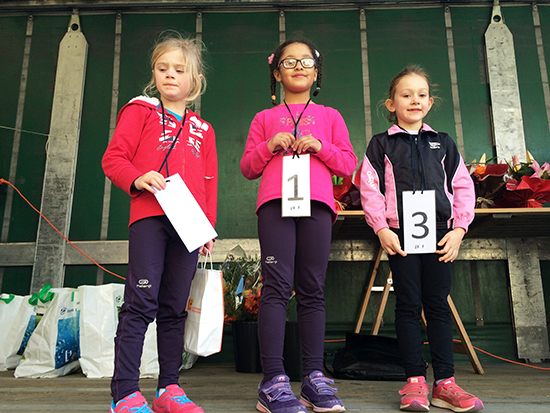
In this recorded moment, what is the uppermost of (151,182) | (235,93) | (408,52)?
(408,52)

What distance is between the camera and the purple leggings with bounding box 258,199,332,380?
1399 millimetres

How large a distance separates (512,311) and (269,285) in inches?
87.4

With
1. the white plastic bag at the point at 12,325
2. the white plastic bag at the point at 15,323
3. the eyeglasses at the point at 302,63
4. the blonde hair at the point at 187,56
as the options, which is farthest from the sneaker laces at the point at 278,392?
the white plastic bag at the point at 12,325

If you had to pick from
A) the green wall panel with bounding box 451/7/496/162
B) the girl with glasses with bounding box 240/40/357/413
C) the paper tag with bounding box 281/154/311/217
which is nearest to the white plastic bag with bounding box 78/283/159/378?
the girl with glasses with bounding box 240/40/357/413

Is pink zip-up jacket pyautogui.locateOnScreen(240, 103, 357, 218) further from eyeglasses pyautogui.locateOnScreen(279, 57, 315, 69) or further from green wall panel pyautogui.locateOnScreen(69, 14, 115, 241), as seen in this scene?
green wall panel pyautogui.locateOnScreen(69, 14, 115, 241)

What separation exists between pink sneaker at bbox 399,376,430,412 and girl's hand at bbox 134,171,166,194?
988mm

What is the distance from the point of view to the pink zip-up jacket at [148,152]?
1360 mm

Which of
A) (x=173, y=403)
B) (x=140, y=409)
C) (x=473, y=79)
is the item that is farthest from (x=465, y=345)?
(x=473, y=79)

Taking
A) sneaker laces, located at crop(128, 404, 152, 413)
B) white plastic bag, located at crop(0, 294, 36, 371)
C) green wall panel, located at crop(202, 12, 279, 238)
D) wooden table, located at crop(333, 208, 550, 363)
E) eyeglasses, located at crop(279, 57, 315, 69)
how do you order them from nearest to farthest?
1. sneaker laces, located at crop(128, 404, 152, 413)
2. eyeglasses, located at crop(279, 57, 315, 69)
3. white plastic bag, located at crop(0, 294, 36, 371)
4. wooden table, located at crop(333, 208, 550, 363)
5. green wall panel, located at crop(202, 12, 279, 238)

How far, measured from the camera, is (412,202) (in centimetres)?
153

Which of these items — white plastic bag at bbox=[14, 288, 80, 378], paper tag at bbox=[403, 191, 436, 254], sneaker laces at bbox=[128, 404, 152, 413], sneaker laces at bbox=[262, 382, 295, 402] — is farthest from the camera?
white plastic bag at bbox=[14, 288, 80, 378]

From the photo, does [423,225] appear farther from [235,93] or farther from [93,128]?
[93,128]

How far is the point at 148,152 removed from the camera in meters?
1.43

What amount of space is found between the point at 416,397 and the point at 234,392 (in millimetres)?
702
